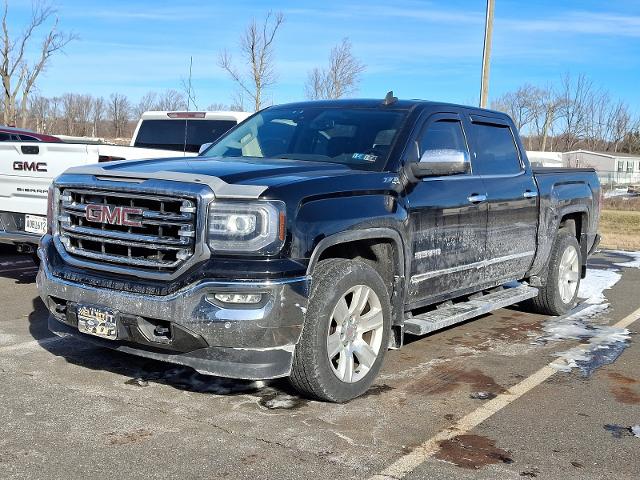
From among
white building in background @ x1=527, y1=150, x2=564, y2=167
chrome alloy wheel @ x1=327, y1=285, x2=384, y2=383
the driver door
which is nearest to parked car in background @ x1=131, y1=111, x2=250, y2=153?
white building in background @ x1=527, y1=150, x2=564, y2=167

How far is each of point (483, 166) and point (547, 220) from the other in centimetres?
131

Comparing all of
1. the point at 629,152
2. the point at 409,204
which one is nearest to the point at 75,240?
the point at 409,204

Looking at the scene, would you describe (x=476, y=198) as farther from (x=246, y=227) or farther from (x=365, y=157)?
(x=246, y=227)

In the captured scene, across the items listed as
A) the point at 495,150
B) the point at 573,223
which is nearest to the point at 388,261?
the point at 495,150

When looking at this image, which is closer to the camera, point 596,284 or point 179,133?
point 596,284

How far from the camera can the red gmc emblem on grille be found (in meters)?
4.37

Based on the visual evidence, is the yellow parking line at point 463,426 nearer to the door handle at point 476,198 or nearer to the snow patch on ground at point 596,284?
the door handle at point 476,198

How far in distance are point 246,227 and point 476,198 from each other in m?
2.42

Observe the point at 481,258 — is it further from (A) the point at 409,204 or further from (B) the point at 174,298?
(B) the point at 174,298

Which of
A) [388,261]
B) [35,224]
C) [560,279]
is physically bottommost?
[560,279]

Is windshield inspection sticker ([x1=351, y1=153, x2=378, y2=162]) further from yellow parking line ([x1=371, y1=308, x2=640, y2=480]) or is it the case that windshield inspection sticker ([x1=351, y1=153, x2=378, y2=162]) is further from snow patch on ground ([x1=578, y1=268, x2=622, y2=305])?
snow patch on ground ([x1=578, y1=268, x2=622, y2=305])

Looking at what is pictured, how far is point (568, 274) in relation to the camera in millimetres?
7934

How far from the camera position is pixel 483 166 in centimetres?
625

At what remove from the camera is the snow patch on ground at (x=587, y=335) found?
5914 mm
